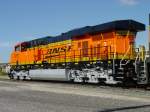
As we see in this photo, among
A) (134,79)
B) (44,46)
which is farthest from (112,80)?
(44,46)

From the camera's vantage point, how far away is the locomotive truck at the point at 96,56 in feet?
69.5

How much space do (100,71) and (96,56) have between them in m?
1.37

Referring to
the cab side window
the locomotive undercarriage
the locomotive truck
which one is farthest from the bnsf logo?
the cab side window

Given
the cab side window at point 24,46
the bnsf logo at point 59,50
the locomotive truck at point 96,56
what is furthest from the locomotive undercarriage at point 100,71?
the cab side window at point 24,46

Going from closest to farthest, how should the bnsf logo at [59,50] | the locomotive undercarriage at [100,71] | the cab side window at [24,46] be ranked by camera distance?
the locomotive undercarriage at [100,71] → the bnsf logo at [59,50] → the cab side window at [24,46]

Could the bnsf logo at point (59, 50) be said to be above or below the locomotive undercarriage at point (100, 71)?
above

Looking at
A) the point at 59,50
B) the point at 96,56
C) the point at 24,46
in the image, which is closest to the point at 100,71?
the point at 96,56

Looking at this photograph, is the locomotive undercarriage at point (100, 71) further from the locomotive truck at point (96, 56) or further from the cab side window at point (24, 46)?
the cab side window at point (24, 46)

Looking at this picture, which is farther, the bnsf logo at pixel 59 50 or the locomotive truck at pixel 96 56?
the bnsf logo at pixel 59 50

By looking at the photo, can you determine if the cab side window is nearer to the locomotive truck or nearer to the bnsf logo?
the locomotive truck

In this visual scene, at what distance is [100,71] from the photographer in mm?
22391

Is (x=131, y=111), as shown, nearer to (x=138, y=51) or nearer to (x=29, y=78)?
(x=138, y=51)

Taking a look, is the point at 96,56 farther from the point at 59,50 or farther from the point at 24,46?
the point at 24,46

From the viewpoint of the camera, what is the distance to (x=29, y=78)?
31828 millimetres
